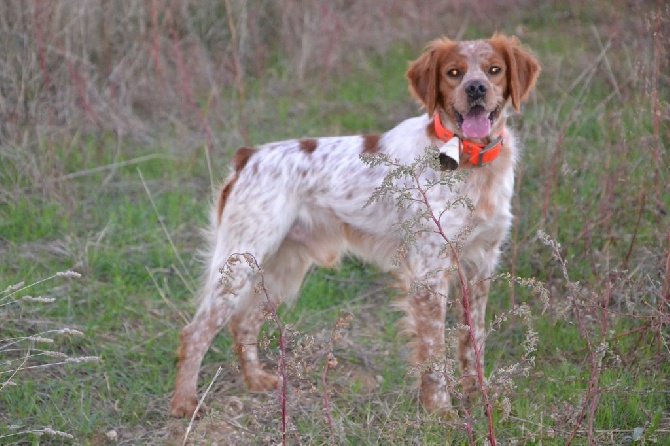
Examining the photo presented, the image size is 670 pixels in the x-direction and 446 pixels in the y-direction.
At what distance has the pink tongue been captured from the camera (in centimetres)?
375

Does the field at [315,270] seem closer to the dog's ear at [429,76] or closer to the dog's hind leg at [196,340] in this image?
the dog's hind leg at [196,340]

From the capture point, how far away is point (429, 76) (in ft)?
13.0

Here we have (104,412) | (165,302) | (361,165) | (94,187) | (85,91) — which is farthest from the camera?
(85,91)

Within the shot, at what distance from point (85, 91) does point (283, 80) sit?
1.88 metres

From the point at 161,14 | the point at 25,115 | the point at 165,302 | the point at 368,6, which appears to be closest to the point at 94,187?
the point at 25,115

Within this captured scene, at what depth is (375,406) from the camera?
148 inches

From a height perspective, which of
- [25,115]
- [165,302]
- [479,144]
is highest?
[479,144]

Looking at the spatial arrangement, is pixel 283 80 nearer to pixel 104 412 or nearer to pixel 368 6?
pixel 368 6

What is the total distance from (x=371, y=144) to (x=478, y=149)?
0.52 m

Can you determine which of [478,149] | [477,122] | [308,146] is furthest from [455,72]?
[308,146]

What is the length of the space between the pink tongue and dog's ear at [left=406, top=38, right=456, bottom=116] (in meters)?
0.20

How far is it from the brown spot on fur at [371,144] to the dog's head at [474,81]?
0.27 meters

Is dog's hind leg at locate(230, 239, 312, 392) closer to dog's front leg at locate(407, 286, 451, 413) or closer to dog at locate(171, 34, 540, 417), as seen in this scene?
dog at locate(171, 34, 540, 417)

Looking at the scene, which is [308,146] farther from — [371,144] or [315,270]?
[315,270]
